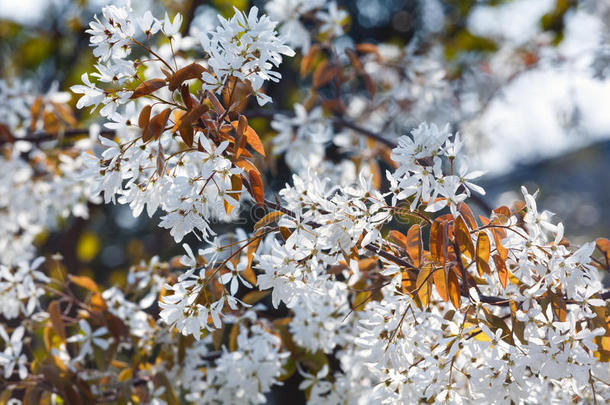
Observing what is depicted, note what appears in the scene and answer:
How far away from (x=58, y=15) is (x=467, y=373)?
395 centimetres

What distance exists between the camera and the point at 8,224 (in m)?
2.39

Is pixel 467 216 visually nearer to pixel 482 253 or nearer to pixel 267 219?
pixel 482 253

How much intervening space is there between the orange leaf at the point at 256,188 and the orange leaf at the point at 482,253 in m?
0.39

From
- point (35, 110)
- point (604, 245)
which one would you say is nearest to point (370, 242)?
point (604, 245)

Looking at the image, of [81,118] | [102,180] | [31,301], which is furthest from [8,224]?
[102,180]

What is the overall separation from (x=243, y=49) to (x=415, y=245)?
46cm

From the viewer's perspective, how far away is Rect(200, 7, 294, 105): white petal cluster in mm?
1024

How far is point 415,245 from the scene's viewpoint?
109 cm

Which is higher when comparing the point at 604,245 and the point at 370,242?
the point at 370,242

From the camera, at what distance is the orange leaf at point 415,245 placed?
108 cm

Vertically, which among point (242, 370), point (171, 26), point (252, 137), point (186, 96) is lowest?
point (242, 370)

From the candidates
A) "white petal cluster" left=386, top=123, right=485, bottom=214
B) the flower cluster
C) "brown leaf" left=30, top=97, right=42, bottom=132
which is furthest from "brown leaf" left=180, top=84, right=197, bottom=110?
"brown leaf" left=30, top=97, right=42, bottom=132

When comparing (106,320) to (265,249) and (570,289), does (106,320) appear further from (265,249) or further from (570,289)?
(570,289)

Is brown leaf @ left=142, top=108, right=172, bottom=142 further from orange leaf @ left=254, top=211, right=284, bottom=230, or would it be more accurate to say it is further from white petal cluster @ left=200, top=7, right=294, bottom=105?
orange leaf @ left=254, top=211, right=284, bottom=230
